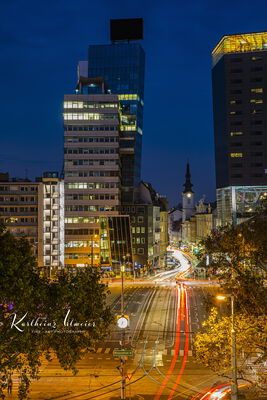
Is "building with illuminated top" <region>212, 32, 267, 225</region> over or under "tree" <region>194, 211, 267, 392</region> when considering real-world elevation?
over

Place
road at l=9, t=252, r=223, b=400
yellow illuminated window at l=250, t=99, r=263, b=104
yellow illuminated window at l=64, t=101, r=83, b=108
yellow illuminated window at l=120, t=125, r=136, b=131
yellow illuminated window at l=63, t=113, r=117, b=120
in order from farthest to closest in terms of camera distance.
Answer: yellow illuminated window at l=250, t=99, r=263, b=104, yellow illuminated window at l=120, t=125, r=136, b=131, yellow illuminated window at l=64, t=101, r=83, b=108, yellow illuminated window at l=63, t=113, r=117, b=120, road at l=9, t=252, r=223, b=400

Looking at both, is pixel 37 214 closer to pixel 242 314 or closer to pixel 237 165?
pixel 237 165

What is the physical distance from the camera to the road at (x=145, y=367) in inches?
1395

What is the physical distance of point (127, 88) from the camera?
168 meters

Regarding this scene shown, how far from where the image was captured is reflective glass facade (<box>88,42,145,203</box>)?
525 feet

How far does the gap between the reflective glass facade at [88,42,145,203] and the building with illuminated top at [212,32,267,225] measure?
32.3m

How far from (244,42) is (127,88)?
47915mm

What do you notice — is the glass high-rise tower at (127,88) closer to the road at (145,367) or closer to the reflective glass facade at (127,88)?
the reflective glass facade at (127,88)

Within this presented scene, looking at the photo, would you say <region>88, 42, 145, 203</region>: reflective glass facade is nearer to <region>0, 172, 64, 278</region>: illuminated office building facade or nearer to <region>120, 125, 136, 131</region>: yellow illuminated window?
<region>120, 125, 136, 131</region>: yellow illuminated window

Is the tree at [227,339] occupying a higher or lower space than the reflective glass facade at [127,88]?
lower

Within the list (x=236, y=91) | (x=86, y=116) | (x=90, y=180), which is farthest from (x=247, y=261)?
(x=236, y=91)

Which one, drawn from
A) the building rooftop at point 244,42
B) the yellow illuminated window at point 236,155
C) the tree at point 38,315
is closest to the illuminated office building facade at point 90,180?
the yellow illuminated window at point 236,155

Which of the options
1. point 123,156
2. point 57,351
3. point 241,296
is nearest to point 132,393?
point 57,351

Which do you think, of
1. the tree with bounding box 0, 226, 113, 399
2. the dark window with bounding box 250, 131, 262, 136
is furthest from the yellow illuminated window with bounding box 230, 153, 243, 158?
the tree with bounding box 0, 226, 113, 399
